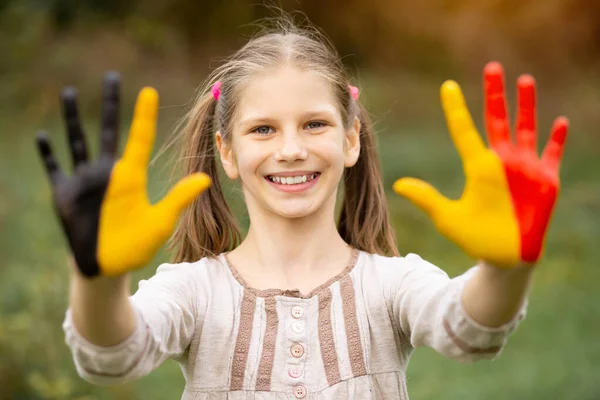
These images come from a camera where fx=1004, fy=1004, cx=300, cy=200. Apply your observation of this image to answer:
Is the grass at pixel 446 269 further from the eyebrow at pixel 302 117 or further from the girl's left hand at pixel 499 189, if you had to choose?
the girl's left hand at pixel 499 189

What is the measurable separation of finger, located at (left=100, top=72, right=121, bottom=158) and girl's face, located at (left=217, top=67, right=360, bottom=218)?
494 mm

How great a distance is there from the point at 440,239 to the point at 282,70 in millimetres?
2939

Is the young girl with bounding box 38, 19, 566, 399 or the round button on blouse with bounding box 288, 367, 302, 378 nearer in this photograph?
the young girl with bounding box 38, 19, 566, 399

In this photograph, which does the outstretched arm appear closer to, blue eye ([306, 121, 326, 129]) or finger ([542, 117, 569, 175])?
finger ([542, 117, 569, 175])

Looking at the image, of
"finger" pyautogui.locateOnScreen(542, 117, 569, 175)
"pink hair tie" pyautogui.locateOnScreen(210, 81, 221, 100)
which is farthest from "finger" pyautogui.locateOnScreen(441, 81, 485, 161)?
"pink hair tie" pyautogui.locateOnScreen(210, 81, 221, 100)

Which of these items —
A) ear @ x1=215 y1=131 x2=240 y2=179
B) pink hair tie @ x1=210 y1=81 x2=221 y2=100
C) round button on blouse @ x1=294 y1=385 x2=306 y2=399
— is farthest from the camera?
pink hair tie @ x1=210 y1=81 x2=221 y2=100

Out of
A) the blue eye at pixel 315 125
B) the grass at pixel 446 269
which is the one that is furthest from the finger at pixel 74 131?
the grass at pixel 446 269

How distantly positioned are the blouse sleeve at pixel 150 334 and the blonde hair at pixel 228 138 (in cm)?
20

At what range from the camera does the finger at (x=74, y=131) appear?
1.61 metres

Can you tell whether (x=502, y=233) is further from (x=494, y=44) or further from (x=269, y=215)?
(x=494, y=44)

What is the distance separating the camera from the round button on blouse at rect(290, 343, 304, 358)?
6.66 feet

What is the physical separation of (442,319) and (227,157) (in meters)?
0.71

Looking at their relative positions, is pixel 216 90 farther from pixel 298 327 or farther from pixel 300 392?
pixel 300 392

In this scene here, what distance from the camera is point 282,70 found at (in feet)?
7.16
